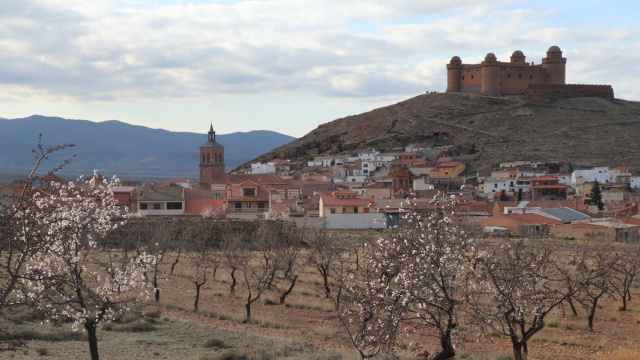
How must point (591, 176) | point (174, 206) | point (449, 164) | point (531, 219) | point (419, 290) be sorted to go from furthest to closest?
point (449, 164) → point (591, 176) → point (531, 219) → point (174, 206) → point (419, 290)

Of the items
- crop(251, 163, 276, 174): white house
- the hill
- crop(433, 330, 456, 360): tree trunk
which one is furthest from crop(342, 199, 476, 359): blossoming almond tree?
crop(251, 163, 276, 174): white house

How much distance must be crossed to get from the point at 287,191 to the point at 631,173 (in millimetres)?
47406

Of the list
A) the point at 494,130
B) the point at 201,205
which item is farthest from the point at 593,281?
the point at 494,130

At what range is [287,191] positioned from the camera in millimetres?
65188

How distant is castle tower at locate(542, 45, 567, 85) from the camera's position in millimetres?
119750

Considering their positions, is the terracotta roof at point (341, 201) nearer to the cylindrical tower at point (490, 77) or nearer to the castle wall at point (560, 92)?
the cylindrical tower at point (490, 77)

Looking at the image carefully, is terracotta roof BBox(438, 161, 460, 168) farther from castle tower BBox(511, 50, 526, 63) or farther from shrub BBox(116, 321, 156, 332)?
shrub BBox(116, 321, 156, 332)

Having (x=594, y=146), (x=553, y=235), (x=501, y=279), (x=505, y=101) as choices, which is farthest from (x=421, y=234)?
(x=505, y=101)

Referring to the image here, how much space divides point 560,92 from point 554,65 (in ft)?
16.0

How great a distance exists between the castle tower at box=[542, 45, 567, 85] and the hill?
14.3 feet

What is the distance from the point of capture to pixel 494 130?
10925 centimetres

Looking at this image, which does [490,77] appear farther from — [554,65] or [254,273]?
[254,273]

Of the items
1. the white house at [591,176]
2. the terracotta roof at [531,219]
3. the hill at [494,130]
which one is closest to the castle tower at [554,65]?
the hill at [494,130]

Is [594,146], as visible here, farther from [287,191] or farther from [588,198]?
[287,191]
